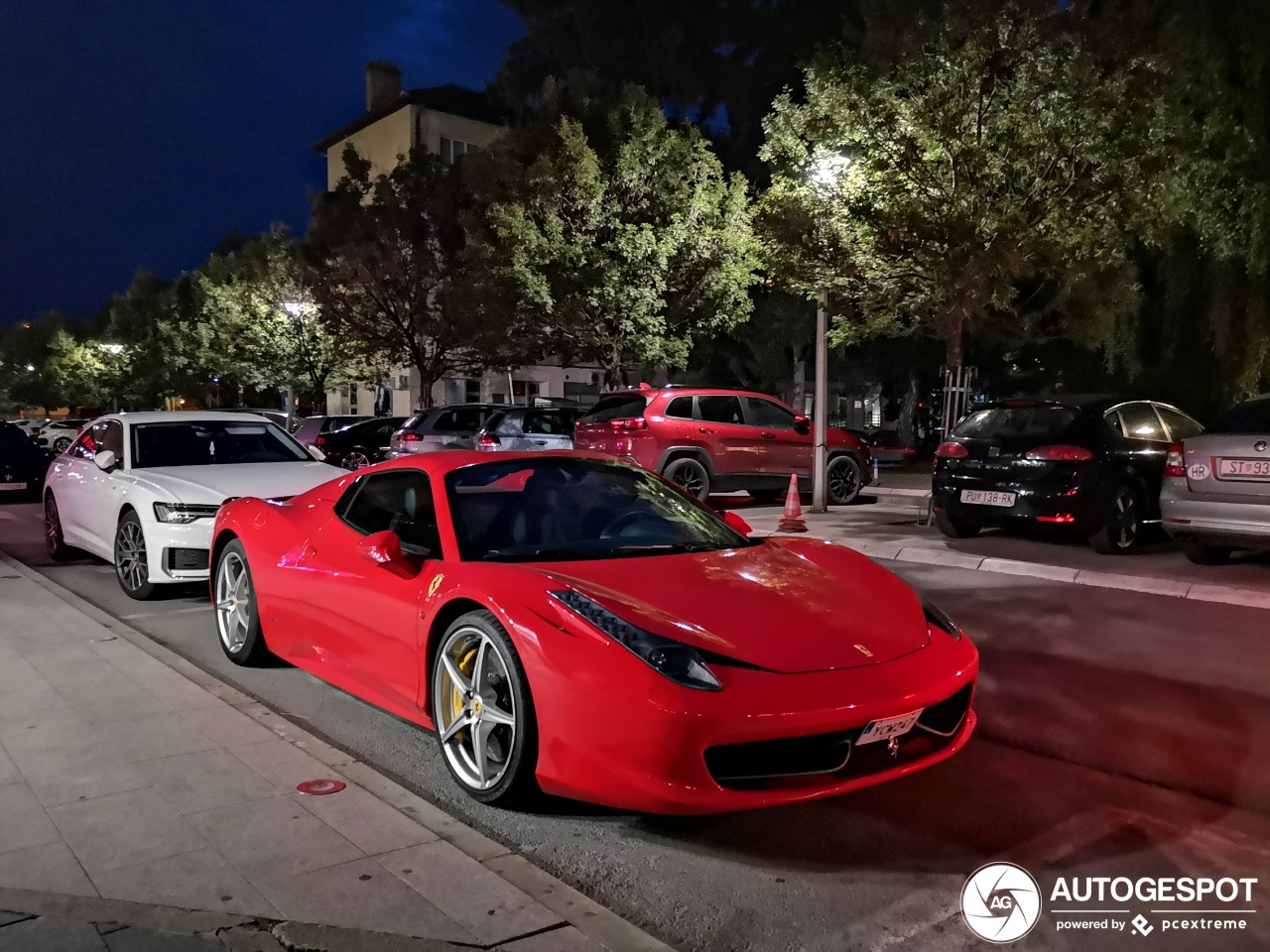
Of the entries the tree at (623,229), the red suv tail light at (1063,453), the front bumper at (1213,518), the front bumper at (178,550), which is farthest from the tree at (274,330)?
the front bumper at (1213,518)

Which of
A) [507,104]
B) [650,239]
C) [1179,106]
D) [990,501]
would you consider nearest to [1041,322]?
[1179,106]

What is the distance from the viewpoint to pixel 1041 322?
23375 millimetres

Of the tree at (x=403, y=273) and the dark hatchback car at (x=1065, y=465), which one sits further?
the tree at (x=403, y=273)

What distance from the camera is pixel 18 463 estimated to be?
16.7 metres

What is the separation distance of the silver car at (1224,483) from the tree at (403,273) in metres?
21.6

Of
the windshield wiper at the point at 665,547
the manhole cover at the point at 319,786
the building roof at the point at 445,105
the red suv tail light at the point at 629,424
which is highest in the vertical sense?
the building roof at the point at 445,105

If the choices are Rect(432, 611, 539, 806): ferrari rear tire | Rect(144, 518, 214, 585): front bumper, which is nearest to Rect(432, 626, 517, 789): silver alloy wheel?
Rect(432, 611, 539, 806): ferrari rear tire

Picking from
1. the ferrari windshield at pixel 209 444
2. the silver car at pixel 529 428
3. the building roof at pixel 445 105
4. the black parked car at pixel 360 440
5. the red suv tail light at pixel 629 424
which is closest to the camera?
the ferrari windshield at pixel 209 444

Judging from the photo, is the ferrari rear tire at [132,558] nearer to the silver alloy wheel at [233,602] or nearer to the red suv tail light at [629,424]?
the silver alloy wheel at [233,602]

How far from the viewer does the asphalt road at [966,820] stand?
296 centimetres

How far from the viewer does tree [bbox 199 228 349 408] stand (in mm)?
34125

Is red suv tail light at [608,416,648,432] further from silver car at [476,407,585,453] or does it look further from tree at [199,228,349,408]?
tree at [199,228,349,408]

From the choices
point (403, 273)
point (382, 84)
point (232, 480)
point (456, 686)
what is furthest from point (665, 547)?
point (382, 84)

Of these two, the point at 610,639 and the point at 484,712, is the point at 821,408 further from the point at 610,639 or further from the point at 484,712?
the point at 610,639
